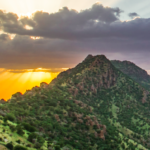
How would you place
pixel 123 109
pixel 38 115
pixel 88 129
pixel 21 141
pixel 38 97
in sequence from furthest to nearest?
pixel 123 109 → pixel 38 97 → pixel 88 129 → pixel 38 115 → pixel 21 141

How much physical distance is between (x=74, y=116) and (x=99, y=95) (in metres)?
97.6

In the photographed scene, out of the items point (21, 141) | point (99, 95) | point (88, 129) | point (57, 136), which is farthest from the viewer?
point (99, 95)

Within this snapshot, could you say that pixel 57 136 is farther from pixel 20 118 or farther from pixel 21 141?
pixel 21 141

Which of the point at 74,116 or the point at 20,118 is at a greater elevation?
the point at 20,118

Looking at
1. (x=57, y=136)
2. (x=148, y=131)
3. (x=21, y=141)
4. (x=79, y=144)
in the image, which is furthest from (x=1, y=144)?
(x=148, y=131)

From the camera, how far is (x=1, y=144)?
34.7 meters

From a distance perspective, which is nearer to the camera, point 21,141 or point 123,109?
point 21,141

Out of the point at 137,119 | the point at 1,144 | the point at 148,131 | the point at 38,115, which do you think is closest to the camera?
the point at 1,144

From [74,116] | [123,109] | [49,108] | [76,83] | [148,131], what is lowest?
[148,131]

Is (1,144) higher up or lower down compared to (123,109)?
higher up

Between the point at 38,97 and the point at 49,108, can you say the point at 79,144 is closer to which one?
the point at 49,108

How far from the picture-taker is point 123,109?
566ft

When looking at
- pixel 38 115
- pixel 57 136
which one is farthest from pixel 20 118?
pixel 57 136

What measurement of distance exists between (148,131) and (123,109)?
122 ft
